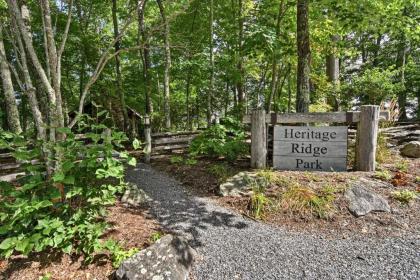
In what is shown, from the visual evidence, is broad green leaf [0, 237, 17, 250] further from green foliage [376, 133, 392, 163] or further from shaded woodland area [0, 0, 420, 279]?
green foliage [376, 133, 392, 163]

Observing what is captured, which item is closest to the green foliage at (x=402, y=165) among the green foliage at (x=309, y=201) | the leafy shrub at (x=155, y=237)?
the green foliage at (x=309, y=201)

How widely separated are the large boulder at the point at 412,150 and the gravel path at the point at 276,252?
358 cm

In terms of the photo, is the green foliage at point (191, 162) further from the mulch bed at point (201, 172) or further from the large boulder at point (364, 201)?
the large boulder at point (364, 201)

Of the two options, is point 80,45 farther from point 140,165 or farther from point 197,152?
point 197,152

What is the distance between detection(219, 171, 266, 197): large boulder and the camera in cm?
503

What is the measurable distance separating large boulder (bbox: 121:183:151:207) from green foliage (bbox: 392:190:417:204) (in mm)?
4128

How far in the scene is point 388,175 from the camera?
5.15m

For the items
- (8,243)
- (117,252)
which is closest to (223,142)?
(117,252)

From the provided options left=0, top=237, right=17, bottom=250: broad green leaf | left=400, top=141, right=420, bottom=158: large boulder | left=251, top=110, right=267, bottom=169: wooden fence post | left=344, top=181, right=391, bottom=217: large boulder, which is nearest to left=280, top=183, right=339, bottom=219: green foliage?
left=344, top=181, right=391, bottom=217: large boulder

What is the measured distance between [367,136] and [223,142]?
318cm

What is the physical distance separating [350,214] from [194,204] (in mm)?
2449

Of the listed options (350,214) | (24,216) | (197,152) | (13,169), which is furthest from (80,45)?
(350,214)

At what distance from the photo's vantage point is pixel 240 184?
5.19 meters

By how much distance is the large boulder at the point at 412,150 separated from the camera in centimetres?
643
